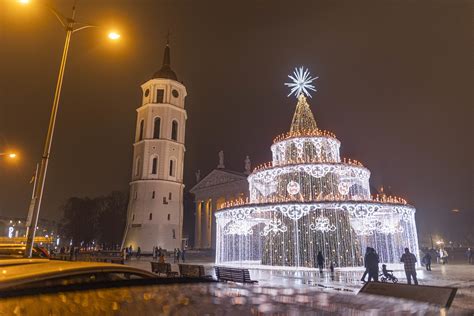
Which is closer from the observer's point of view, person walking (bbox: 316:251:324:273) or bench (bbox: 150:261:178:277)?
A: bench (bbox: 150:261:178:277)

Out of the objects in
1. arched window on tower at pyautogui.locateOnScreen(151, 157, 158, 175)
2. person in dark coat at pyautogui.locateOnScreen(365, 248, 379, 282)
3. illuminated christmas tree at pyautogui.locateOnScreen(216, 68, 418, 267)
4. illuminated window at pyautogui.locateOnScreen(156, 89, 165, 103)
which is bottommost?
person in dark coat at pyautogui.locateOnScreen(365, 248, 379, 282)

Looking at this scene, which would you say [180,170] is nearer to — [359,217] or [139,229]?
[139,229]

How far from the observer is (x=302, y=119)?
26594 mm

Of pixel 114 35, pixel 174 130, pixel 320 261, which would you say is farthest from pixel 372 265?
pixel 174 130

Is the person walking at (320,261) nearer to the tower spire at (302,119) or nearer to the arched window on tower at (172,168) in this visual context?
the tower spire at (302,119)

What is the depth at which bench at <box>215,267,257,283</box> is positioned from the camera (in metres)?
13.1

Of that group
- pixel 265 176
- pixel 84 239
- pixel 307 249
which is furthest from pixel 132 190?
pixel 307 249

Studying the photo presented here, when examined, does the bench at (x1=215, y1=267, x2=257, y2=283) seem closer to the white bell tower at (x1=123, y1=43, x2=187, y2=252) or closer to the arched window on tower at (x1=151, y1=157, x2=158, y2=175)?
the white bell tower at (x1=123, y1=43, x2=187, y2=252)

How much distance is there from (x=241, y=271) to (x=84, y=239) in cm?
5435

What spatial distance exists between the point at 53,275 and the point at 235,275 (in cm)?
883

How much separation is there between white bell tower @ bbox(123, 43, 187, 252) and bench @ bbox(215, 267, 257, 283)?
32.9 metres

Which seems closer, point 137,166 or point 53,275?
point 53,275

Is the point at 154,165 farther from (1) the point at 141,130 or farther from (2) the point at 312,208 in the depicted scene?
(2) the point at 312,208

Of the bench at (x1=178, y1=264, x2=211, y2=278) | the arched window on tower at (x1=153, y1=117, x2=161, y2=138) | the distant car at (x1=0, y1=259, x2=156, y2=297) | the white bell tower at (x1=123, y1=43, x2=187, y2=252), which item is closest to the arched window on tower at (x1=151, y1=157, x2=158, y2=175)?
the white bell tower at (x1=123, y1=43, x2=187, y2=252)
